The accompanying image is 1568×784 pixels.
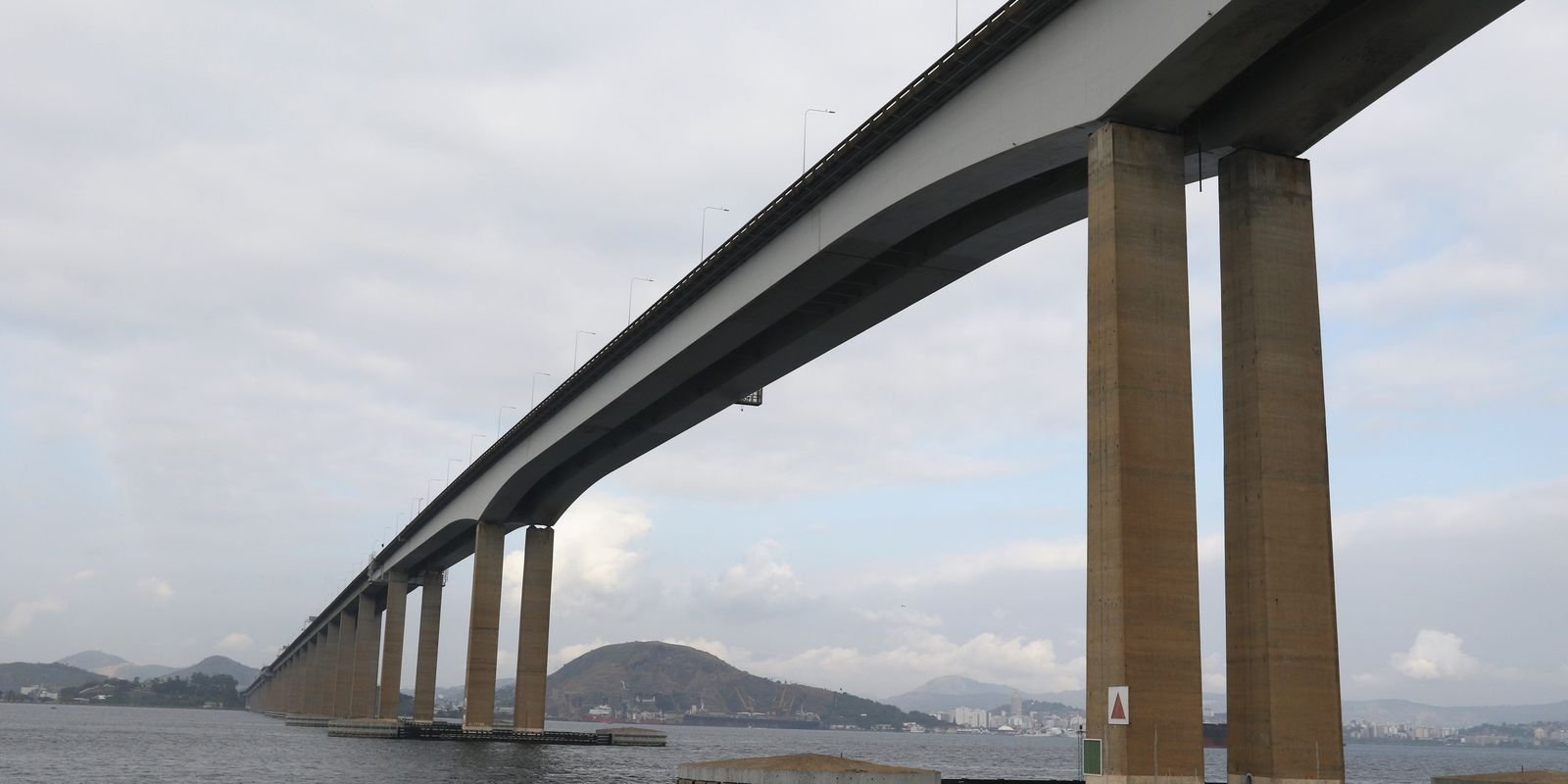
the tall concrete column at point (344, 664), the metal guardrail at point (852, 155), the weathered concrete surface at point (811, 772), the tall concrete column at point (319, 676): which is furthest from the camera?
the tall concrete column at point (319, 676)

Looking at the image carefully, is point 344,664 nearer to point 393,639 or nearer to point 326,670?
point 326,670

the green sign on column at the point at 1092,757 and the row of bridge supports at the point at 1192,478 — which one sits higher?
the row of bridge supports at the point at 1192,478

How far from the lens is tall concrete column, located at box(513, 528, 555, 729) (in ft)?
299

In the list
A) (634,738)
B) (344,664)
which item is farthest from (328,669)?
(634,738)

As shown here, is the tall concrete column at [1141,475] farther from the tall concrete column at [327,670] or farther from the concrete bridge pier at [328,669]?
the tall concrete column at [327,670]

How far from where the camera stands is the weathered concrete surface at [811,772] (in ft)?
118

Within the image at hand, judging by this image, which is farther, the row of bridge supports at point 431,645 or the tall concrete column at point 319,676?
the tall concrete column at point 319,676

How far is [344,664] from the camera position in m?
165

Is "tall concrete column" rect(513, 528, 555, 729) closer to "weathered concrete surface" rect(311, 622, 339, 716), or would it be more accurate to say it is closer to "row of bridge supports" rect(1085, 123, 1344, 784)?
"row of bridge supports" rect(1085, 123, 1344, 784)

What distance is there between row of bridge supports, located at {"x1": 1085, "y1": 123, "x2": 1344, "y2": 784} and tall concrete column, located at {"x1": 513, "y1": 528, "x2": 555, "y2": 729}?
68505 millimetres

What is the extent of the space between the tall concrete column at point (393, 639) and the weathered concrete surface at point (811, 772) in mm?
97394

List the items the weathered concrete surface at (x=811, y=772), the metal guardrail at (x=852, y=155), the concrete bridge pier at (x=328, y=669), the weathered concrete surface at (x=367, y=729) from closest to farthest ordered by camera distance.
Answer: the metal guardrail at (x=852, y=155), the weathered concrete surface at (x=811, y=772), the weathered concrete surface at (x=367, y=729), the concrete bridge pier at (x=328, y=669)

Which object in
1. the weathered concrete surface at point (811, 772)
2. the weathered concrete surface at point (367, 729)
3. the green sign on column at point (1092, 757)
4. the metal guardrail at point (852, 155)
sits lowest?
the weathered concrete surface at point (367, 729)

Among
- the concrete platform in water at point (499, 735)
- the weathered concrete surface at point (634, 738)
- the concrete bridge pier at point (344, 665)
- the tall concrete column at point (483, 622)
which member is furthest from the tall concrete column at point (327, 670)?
the tall concrete column at point (483, 622)
